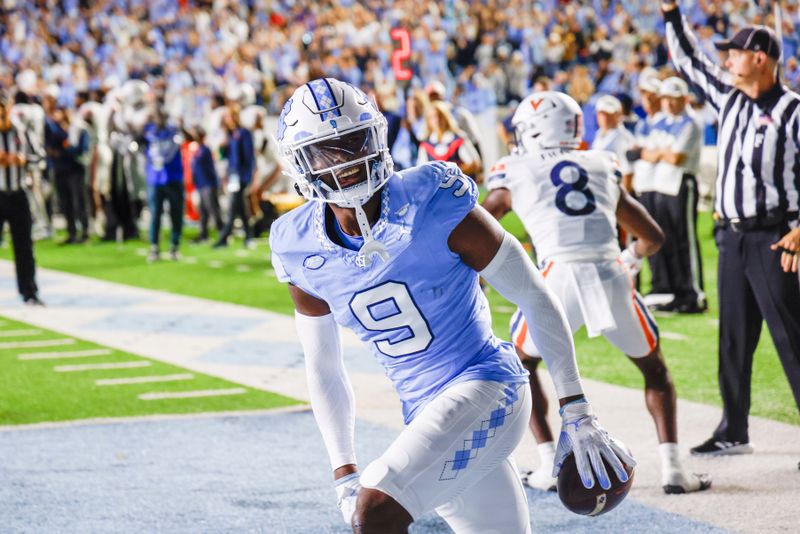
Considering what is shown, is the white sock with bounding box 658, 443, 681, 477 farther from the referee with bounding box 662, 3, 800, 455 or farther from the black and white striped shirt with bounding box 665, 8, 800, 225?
the black and white striped shirt with bounding box 665, 8, 800, 225

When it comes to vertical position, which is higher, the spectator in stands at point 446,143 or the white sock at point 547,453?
the spectator in stands at point 446,143

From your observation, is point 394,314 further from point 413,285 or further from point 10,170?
point 10,170

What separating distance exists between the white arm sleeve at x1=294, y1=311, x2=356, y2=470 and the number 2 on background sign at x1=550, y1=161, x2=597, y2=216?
191cm

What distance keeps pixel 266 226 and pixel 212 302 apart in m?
5.23

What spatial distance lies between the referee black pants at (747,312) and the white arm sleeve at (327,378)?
2.51 meters

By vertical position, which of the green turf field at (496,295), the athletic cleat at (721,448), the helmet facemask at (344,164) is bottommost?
the green turf field at (496,295)

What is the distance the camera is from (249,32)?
79.6ft

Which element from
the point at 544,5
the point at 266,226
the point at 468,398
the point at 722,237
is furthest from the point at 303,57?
the point at 468,398

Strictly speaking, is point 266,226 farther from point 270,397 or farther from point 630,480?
point 630,480

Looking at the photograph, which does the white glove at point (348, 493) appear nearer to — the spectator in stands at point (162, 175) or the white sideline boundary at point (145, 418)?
the white sideline boundary at point (145, 418)

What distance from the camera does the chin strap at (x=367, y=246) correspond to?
9.16 ft

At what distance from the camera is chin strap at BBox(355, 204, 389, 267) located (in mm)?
2793

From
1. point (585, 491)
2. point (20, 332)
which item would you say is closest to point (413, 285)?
point (585, 491)

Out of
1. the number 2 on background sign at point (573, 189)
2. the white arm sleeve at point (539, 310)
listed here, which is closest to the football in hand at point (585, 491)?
the white arm sleeve at point (539, 310)
